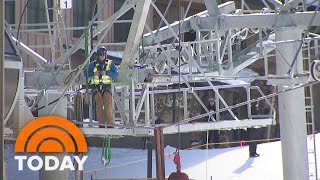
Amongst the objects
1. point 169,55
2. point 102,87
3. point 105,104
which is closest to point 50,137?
point 105,104

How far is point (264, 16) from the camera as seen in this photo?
12.6m

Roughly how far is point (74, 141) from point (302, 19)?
5177 millimetres

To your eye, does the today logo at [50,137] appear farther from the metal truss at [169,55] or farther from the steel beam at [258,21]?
the steel beam at [258,21]

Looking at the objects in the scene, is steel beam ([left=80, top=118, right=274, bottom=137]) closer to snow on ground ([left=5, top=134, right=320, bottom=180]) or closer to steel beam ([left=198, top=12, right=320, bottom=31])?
steel beam ([left=198, top=12, right=320, bottom=31])

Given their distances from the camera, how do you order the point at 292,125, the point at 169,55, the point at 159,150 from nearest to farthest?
the point at 159,150
the point at 292,125
the point at 169,55

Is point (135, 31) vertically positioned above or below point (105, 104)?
above

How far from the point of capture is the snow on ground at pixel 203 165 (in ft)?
56.9

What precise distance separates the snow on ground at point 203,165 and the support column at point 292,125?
406 cm

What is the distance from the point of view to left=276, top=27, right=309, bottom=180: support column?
1270 centimetres

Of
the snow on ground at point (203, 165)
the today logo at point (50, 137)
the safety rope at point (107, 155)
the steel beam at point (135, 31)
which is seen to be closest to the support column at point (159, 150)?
the today logo at point (50, 137)

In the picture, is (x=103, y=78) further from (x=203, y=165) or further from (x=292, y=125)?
(x=203, y=165)

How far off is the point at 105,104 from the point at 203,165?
7.82m

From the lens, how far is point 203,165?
19.1 meters

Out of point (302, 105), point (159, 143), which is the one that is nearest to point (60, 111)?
point (159, 143)
